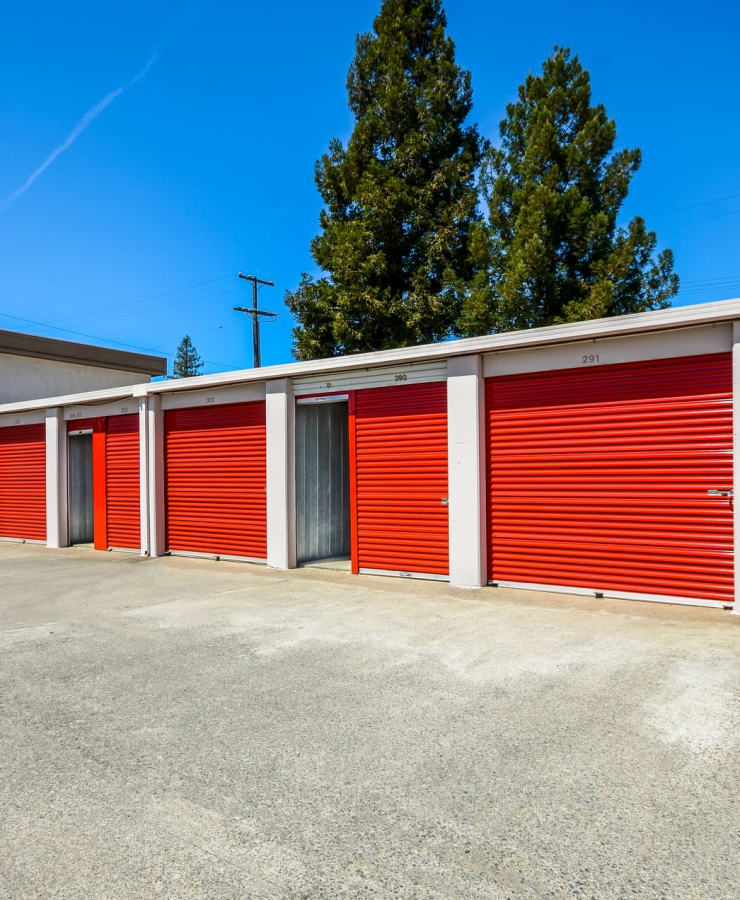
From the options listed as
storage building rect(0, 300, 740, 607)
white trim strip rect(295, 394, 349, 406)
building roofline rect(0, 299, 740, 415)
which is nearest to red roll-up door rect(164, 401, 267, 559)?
storage building rect(0, 300, 740, 607)

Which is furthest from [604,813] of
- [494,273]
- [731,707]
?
[494,273]

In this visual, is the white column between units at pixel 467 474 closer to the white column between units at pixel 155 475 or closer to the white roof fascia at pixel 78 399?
the white column between units at pixel 155 475

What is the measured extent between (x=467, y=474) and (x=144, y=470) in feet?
23.0

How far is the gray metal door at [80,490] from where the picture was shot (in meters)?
15.2

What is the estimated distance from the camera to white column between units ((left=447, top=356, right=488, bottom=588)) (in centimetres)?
854

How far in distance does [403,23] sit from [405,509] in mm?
21180

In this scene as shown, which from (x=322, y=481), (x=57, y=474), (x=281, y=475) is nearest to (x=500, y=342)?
(x=281, y=475)

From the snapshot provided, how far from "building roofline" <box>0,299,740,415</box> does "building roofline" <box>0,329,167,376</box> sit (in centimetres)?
846

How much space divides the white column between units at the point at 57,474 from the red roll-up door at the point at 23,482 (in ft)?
1.84

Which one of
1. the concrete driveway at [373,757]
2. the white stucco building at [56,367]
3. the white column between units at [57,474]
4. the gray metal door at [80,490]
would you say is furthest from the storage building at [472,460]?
the white stucco building at [56,367]

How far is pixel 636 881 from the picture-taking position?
7.78 ft

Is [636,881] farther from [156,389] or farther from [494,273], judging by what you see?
[494,273]

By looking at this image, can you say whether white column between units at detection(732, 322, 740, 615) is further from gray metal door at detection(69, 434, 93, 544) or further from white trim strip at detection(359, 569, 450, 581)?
gray metal door at detection(69, 434, 93, 544)

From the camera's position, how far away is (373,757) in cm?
347
